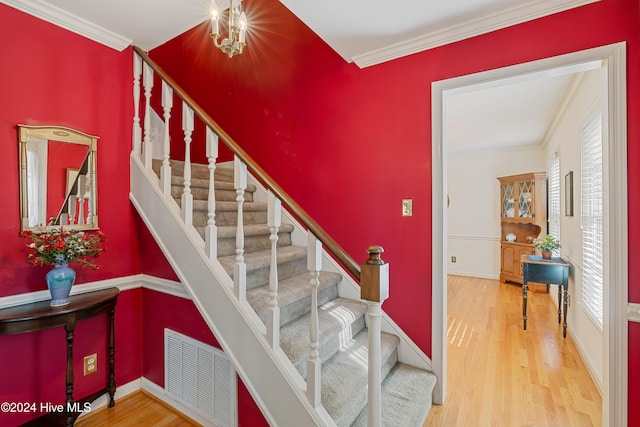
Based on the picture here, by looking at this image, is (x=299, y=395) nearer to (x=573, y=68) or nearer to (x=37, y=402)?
(x=37, y=402)

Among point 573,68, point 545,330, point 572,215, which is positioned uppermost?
point 573,68

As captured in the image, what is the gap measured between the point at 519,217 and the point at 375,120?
434 centimetres

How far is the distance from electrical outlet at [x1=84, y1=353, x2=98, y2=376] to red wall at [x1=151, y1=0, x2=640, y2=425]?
1.94 metres

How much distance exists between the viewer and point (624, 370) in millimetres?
1524

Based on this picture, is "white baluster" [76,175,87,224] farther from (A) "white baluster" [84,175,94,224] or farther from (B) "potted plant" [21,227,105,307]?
(B) "potted plant" [21,227,105,307]

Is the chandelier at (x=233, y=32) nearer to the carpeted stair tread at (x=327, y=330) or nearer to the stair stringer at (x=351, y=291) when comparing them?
the stair stringer at (x=351, y=291)

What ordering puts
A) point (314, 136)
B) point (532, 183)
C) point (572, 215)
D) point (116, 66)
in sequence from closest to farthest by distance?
point (116, 66), point (314, 136), point (572, 215), point (532, 183)

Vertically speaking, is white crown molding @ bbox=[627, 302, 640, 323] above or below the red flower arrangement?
below

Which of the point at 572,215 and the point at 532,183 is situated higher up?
the point at 532,183

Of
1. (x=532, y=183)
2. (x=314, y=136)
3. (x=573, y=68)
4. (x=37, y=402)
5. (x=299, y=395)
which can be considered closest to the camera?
(x=299, y=395)

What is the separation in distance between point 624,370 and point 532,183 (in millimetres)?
4209

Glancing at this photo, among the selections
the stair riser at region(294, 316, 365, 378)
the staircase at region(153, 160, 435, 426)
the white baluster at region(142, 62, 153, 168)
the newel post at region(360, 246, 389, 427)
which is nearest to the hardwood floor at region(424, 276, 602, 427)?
the staircase at region(153, 160, 435, 426)

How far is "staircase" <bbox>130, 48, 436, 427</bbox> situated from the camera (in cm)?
139

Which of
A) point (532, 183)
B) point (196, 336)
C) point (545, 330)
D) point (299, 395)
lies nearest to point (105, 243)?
point (196, 336)
